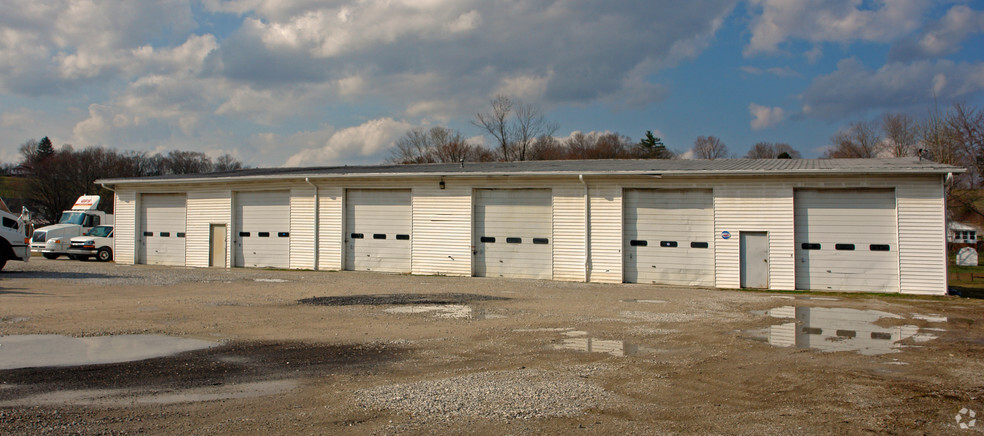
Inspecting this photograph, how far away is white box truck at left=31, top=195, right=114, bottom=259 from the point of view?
30000 millimetres

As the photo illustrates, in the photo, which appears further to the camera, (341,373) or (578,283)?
(578,283)

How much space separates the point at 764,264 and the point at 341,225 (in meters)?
14.6

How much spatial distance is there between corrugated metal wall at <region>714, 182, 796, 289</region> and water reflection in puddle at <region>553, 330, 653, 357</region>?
1154 cm

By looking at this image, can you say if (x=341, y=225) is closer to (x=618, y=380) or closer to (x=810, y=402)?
(x=618, y=380)

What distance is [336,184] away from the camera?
2369cm

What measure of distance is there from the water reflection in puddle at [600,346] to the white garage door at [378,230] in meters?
14.3

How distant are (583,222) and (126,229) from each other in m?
19.4

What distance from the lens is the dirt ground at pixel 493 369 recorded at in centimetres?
531

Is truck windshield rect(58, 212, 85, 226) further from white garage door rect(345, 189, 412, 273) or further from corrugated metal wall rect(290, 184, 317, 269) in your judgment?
white garage door rect(345, 189, 412, 273)

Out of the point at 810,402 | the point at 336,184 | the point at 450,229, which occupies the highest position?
the point at 336,184

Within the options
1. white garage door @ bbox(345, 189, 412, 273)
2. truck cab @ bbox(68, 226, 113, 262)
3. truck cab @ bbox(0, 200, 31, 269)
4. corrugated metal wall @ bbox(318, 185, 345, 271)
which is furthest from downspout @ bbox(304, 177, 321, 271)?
truck cab @ bbox(68, 226, 113, 262)

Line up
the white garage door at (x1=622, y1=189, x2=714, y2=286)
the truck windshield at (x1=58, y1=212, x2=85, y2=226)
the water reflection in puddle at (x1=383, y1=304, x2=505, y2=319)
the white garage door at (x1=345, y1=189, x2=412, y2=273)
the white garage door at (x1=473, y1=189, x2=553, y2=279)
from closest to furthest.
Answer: the water reflection in puddle at (x1=383, y1=304, x2=505, y2=319), the white garage door at (x1=622, y1=189, x2=714, y2=286), the white garage door at (x1=473, y1=189, x2=553, y2=279), the white garage door at (x1=345, y1=189, x2=412, y2=273), the truck windshield at (x1=58, y1=212, x2=85, y2=226)

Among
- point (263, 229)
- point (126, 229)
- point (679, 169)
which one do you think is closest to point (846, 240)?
point (679, 169)

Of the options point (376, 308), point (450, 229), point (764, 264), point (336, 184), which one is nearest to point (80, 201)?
point (336, 184)
